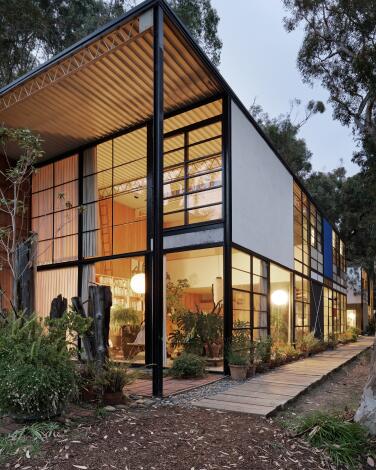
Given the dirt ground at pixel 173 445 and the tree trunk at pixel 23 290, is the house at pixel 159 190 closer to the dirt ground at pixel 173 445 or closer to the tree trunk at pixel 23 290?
the dirt ground at pixel 173 445

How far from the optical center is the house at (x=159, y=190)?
722 centimetres

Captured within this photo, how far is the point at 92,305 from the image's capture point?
5363mm

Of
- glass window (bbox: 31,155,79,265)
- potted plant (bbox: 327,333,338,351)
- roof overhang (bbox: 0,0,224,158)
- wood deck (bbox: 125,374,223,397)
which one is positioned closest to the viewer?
wood deck (bbox: 125,374,223,397)

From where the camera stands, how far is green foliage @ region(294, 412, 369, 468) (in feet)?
12.6

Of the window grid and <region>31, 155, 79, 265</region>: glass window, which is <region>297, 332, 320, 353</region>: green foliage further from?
<region>31, 155, 79, 265</region>: glass window

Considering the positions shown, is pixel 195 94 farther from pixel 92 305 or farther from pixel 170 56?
pixel 92 305

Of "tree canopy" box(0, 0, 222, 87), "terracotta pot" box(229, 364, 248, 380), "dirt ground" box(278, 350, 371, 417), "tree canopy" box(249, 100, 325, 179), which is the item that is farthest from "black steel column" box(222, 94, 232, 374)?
"tree canopy" box(249, 100, 325, 179)

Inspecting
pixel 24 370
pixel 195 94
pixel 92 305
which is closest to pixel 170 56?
pixel 195 94

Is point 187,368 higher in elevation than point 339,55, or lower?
lower

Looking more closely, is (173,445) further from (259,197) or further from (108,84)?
(259,197)

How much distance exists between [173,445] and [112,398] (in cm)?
133

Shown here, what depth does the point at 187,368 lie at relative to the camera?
727 centimetres

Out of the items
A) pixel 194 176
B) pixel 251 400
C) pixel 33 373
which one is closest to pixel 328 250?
pixel 194 176

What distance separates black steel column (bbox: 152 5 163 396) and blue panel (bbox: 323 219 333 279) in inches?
491
